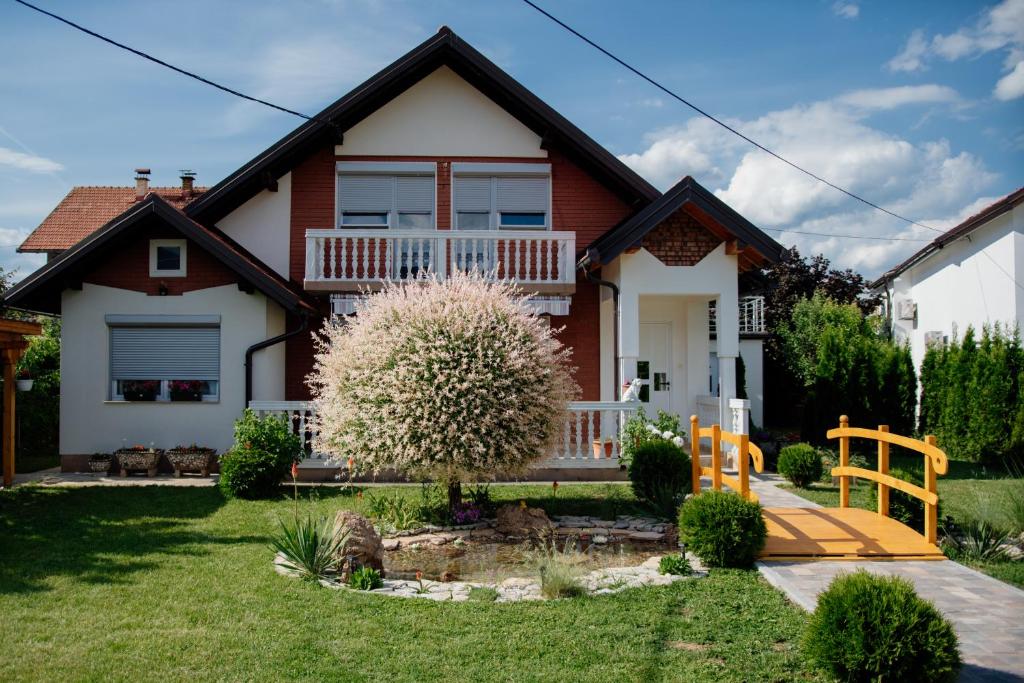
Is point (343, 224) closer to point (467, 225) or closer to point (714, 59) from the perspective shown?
point (467, 225)

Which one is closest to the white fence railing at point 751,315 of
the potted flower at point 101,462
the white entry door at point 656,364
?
the white entry door at point 656,364

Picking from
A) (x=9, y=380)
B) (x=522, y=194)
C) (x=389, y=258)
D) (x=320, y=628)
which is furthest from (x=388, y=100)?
(x=320, y=628)

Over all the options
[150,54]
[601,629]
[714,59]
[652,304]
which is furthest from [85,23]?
[652,304]

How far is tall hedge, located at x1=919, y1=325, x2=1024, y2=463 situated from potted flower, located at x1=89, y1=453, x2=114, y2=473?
17046 millimetres

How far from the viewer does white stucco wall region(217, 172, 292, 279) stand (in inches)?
622

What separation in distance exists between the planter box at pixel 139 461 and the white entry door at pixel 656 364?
950 cm

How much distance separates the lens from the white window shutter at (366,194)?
52.6 ft

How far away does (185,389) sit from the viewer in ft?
46.2

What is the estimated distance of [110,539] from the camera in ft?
28.3

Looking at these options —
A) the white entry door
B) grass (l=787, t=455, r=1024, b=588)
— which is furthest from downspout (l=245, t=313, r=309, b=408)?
grass (l=787, t=455, r=1024, b=588)

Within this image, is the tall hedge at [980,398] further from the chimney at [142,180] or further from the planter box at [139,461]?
the chimney at [142,180]

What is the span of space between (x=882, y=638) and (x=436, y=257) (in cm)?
1141

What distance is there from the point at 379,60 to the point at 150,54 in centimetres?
525

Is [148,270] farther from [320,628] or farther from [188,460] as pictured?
[320,628]
